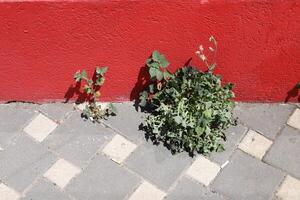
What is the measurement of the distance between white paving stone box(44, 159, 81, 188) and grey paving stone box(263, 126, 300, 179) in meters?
1.42

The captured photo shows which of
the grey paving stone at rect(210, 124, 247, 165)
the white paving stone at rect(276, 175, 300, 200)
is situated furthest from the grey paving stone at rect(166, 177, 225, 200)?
the white paving stone at rect(276, 175, 300, 200)

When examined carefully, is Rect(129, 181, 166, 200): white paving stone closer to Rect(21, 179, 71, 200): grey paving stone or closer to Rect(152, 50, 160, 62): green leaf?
Rect(21, 179, 71, 200): grey paving stone

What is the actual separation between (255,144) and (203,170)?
0.47 m

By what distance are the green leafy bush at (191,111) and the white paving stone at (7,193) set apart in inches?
41.6

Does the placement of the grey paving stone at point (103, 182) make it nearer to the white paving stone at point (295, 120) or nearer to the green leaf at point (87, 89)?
the green leaf at point (87, 89)

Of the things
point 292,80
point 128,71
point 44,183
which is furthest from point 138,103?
point 292,80

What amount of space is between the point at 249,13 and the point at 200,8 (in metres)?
0.33

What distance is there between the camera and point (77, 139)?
142 inches

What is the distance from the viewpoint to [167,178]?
11.1 ft

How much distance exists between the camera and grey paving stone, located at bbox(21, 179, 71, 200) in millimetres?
3285

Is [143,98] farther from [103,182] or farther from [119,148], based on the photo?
[103,182]

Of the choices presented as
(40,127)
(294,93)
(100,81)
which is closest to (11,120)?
(40,127)

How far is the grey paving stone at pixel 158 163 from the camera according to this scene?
3.39 meters

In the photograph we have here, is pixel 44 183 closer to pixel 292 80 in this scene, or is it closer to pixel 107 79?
pixel 107 79
